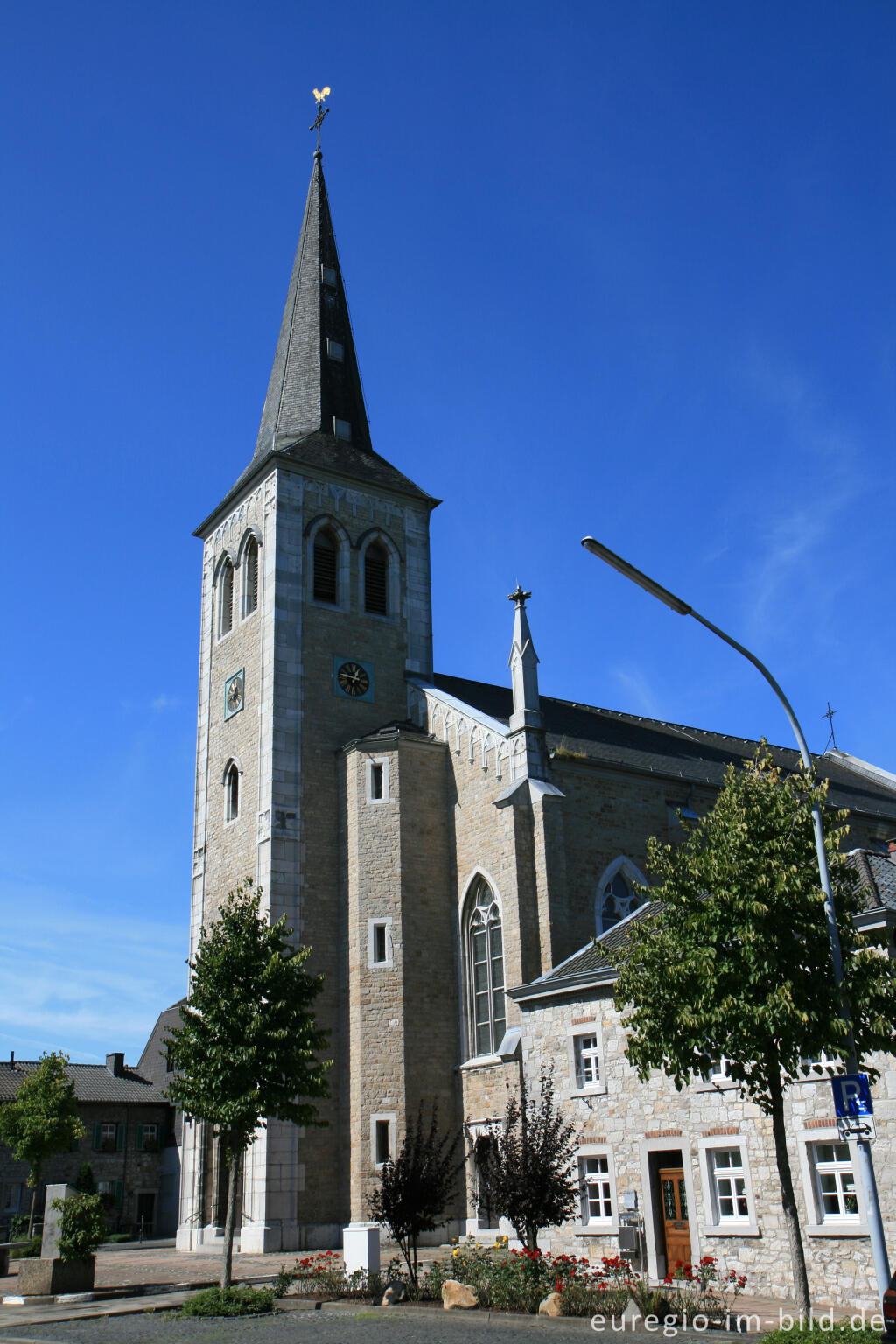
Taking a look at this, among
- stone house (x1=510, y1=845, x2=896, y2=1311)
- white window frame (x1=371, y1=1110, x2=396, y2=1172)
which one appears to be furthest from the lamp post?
white window frame (x1=371, y1=1110, x2=396, y2=1172)

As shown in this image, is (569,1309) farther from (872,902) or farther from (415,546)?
(415,546)

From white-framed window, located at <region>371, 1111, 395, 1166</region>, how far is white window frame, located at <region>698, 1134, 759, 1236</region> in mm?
10410

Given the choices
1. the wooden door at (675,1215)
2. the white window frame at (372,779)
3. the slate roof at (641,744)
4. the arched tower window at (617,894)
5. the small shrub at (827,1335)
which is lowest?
the small shrub at (827,1335)

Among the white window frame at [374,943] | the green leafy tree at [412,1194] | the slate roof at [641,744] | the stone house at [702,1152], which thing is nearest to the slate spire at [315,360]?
the slate roof at [641,744]

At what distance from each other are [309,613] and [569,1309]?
20335 millimetres

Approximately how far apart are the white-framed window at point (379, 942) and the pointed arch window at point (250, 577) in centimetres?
1007

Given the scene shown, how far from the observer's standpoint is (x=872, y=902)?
52.6ft

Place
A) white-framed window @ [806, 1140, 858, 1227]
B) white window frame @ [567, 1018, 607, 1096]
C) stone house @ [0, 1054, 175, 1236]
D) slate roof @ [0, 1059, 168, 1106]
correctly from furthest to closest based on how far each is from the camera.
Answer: slate roof @ [0, 1059, 168, 1106] < stone house @ [0, 1054, 175, 1236] < white window frame @ [567, 1018, 607, 1096] < white-framed window @ [806, 1140, 858, 1227]

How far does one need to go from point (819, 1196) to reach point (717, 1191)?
1.81 metres

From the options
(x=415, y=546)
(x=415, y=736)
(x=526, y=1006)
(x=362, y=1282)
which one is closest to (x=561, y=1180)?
(x=362, y=1282)

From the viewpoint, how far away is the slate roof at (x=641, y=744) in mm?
30109

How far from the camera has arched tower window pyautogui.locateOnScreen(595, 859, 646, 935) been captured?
87.2 feet

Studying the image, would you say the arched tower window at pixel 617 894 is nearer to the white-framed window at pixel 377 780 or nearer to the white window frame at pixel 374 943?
the white window frame at pixel 374 943

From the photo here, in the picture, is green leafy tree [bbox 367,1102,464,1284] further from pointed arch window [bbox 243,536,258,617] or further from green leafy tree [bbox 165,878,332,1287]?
pointed arch window [bbox 243,536,258,617]
